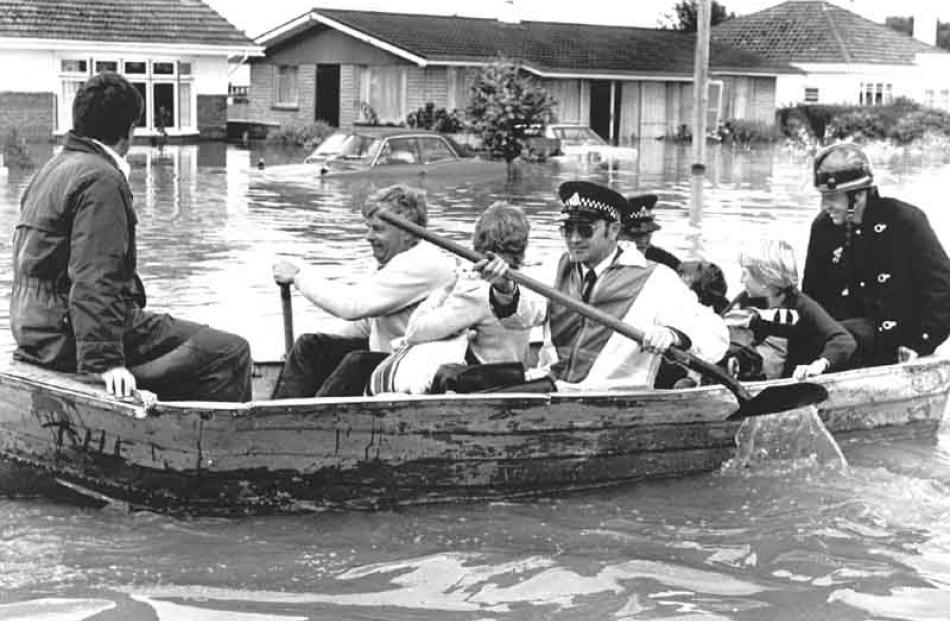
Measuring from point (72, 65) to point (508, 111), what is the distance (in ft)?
38.2

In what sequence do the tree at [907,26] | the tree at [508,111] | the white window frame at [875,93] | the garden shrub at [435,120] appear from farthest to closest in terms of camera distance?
the tree at [907,26], the white window frame at [875,93], the garden shrub at [435,120], the tree at [508,111]

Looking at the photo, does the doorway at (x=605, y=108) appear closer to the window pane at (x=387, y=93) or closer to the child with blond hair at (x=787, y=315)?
the window pane at (x=387, y=93)

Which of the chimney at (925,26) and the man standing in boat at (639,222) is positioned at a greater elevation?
the chimney at (925,26)

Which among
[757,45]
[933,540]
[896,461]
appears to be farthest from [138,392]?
[757,45]

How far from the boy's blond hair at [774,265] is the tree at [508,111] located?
21.7m

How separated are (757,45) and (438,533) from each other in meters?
48.3

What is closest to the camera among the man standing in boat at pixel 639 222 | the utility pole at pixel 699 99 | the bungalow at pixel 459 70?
the man standing in boat at pixel 639 222

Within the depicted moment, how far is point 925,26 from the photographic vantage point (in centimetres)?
5938

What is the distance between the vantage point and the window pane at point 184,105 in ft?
121

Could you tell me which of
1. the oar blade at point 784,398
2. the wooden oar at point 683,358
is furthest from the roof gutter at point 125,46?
the oar blade at point 784,398

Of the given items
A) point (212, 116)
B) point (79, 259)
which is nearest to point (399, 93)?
point (212, 116)

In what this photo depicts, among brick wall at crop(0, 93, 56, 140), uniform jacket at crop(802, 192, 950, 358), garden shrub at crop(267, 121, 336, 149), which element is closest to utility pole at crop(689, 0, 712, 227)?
uniform jacket at crop(802, 192, 950, 358)

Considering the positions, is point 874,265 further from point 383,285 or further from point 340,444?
point 340,444

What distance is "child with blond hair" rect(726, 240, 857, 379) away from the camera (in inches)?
308
